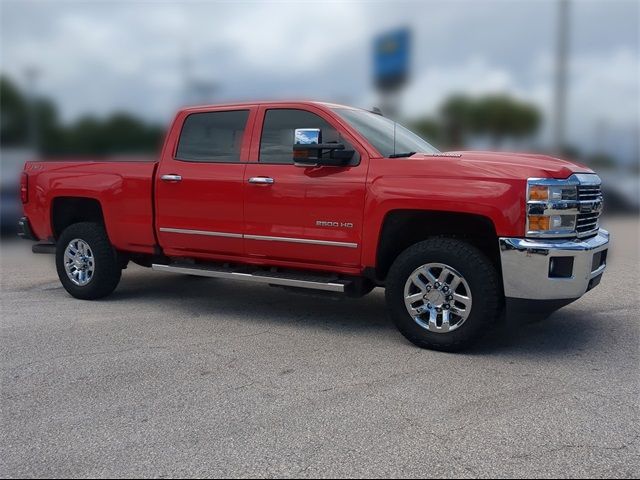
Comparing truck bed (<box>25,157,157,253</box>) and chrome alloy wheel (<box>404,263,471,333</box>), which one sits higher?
truck bed (<box>25,157,157,253</box>)

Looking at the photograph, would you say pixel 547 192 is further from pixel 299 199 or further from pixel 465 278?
pixel 299 199

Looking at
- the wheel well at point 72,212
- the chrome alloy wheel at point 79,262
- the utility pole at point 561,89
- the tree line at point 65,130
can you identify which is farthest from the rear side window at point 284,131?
the utility pole at point 561,89

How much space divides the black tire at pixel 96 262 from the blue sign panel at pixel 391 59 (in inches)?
757

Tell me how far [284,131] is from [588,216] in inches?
107

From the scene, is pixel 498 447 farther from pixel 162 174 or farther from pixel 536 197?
pixel 162 174

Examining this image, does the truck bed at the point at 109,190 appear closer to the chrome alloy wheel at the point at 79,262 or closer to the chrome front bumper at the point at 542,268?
the chrome alloy wheel at the point at 79,262

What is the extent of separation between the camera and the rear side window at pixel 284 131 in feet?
19.0

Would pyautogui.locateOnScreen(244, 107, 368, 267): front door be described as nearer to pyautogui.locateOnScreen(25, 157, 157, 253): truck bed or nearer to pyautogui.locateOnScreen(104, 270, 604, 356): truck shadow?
pyautogui.locateOnScreen(104, 270, 604, 356): truck shadow

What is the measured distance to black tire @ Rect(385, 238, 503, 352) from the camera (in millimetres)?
4914

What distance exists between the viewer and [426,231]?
5.50 metres

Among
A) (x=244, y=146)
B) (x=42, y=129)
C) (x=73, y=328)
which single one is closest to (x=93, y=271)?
(x=73, y=328)

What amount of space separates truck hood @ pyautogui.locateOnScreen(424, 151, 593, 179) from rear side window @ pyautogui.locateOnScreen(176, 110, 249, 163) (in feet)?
6.19

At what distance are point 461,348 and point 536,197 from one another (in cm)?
129

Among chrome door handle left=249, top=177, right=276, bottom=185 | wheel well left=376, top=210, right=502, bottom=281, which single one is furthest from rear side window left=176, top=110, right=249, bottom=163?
wheel well left=376, top=210, right=502, bottom=281
